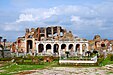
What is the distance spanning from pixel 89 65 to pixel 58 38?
5777 centimetres

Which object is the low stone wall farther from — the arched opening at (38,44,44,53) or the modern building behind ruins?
the arched opening at (38,44,44,53)

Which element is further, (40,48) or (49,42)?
(40,48)

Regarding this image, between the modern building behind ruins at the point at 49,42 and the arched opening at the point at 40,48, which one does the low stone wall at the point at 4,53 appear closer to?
the modern building behind ruins at the point at 49,42

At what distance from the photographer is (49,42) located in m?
99.0

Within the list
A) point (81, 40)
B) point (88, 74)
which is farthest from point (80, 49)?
point (88, 74)

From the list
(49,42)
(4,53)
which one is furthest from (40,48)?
(4,53)

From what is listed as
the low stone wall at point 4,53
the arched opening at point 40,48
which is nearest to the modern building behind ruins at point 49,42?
the arched opening at point 40,48

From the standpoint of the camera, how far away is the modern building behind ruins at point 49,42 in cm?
9762

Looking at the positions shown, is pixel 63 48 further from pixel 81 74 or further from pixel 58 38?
pixel 81 74

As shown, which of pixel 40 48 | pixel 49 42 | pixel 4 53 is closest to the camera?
pixel 4 53

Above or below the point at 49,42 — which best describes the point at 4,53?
below

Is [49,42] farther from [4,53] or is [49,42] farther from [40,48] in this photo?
[4,53]

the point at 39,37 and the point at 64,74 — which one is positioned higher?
Answer: the point at 39,37

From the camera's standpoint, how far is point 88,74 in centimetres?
3194
